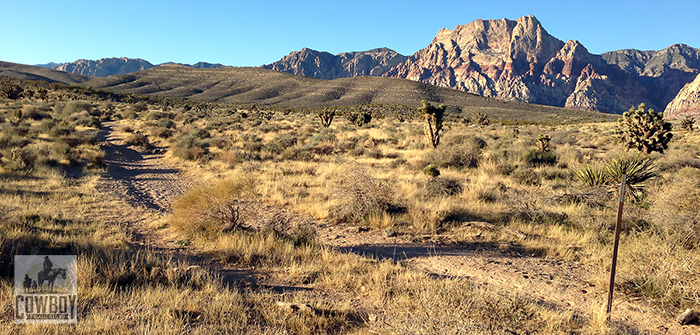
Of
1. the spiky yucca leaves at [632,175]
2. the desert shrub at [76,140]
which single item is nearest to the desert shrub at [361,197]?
the spiky yucca leaves at [632,175]

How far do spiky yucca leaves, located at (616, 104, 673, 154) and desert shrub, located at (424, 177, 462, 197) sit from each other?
37.0ft

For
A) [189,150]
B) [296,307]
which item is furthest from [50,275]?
[189,150]

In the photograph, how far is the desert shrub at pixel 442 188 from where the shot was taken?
9.74 meters

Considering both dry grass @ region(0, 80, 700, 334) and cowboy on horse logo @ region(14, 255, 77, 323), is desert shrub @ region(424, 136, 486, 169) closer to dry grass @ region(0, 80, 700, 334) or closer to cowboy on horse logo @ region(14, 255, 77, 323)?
dry grass @ region(0, 80, 700, 334)

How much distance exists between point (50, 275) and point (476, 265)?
19.8ft

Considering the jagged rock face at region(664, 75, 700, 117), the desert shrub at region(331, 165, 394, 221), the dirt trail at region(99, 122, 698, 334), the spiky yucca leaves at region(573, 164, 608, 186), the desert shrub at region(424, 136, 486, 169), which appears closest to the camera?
the dirt trail at region(99, 122, 698, 334)

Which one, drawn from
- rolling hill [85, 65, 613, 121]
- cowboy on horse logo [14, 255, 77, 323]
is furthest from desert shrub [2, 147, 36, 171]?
rolling hill [85, 65, 613, 121]

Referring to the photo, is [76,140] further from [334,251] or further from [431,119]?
[431,119]

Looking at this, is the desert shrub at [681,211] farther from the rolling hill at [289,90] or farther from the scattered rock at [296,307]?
the rolling hill at [289,90]

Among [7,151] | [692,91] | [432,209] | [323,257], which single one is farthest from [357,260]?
[692,91]

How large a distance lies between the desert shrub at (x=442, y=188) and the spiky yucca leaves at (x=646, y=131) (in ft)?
37.0

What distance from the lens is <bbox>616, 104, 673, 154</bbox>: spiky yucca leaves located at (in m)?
15.0

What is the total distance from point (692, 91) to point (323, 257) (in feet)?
521

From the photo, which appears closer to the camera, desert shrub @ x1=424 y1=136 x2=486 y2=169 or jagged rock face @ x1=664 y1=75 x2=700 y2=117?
desert shrub @ x1=424 y1=136 x2=486 y2=169
